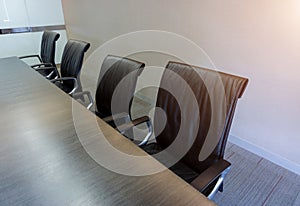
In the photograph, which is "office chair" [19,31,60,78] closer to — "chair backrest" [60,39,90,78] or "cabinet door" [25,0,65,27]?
"chair backrest" [60,39,90,78]

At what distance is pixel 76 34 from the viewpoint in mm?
4320

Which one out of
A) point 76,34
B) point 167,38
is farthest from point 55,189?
point 76,34

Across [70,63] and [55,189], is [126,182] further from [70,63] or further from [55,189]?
[70,63]

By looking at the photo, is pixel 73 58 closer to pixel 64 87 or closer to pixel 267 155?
pixel 64 87

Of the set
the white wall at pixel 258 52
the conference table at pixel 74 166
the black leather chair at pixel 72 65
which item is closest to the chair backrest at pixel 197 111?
the conference table at pixel 74 166

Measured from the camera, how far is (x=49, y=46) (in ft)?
9.40

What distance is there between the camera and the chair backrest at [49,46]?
9.21 ft

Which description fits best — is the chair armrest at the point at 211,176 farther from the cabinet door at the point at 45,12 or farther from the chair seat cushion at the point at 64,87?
the cabinet door at the point at 45,12

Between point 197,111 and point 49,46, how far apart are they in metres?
2.38

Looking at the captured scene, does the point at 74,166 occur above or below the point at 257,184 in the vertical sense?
above

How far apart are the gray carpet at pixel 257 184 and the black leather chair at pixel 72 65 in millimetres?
1578

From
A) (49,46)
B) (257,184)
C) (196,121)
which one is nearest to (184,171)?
(196,121)

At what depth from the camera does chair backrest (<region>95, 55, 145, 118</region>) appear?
1.47 meters

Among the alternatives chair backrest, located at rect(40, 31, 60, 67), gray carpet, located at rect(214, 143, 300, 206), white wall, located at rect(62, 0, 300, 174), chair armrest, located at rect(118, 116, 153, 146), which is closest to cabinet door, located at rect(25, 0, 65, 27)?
chair backrest, located at rect(40, 31, 60, 67)
